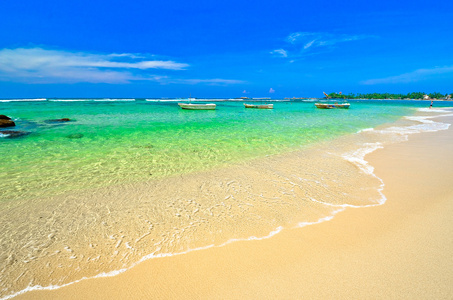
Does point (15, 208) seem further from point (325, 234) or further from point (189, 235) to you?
point (325, 234)

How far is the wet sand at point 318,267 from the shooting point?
246 centimetres

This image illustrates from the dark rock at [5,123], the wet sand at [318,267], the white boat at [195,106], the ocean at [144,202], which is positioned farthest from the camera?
the white boat at [195,106]

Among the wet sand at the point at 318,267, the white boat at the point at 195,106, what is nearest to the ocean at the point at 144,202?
the wet sand at the point at 318,267

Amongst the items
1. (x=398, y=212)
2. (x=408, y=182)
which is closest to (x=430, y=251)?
(x=398, y=212)

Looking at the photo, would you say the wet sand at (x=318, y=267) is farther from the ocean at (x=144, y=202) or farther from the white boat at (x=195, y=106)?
the white boat at (x=195, y=106)

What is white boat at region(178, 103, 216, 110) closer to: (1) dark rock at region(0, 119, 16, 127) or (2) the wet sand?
(1) dark rock at region(0, 119, 16, 127)

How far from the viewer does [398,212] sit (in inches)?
165

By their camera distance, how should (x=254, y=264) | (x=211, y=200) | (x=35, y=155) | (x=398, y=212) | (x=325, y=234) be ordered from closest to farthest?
(x=254, y=264) < (x=325, y=234) < (x=398, y=212) < (x=211, y=200) < (x=35, y=155)

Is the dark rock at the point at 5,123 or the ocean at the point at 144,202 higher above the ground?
the dark rock at the point at 5,123

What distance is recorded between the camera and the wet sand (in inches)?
96.9

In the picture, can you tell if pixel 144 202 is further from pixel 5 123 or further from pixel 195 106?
pixel 195 106

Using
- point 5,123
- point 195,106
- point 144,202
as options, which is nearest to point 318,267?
point 144,202

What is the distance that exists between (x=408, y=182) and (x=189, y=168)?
5931 mm

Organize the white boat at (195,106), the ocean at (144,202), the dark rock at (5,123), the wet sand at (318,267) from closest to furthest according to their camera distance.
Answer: the wet sand at (318,267)
the ocean at (144,202)
the dark rock at (5,123)
the white boat at (195,106)
